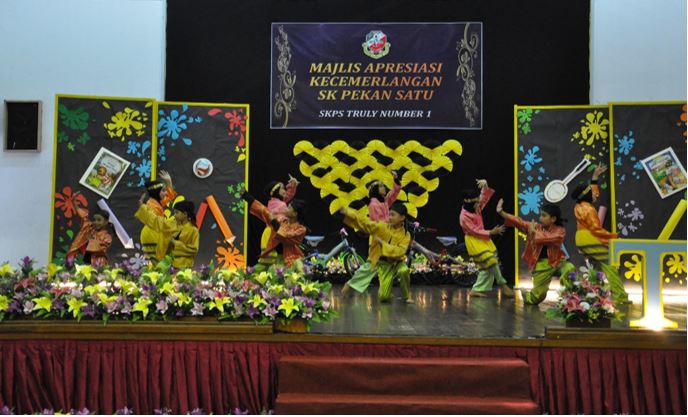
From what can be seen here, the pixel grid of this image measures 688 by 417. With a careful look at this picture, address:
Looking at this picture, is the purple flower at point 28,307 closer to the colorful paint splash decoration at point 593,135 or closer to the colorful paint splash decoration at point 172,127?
the colorful paint splash decoration at point 172,127

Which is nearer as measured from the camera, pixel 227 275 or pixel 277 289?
pixel 277 289

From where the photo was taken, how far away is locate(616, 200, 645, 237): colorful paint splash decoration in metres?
7.33

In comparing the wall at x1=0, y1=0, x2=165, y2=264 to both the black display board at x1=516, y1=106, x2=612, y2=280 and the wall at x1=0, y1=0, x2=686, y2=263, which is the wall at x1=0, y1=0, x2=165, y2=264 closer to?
the wall at x1=0, y1=0, x2=686, y2=263

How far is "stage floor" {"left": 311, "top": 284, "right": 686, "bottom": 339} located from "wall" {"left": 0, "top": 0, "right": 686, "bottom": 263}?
116 inches

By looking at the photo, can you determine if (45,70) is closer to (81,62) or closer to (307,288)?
(81,62)

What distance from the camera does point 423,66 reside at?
8.31 m

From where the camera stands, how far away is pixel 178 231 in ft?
20.6

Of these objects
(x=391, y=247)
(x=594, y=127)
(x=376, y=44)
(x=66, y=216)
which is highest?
(x=376, y=44)

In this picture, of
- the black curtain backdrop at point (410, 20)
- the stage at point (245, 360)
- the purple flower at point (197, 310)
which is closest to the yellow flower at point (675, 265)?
the black curtain backdrop at point (410, 20)

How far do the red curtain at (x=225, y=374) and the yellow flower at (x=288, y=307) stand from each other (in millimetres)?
227

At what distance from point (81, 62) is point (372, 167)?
4.08 m

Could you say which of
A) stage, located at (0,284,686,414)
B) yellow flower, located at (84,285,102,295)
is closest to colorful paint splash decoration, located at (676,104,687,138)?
stage, located at (0,284,686,414)

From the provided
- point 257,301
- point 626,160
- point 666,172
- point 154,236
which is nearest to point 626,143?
point 626,160

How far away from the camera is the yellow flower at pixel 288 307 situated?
12.6 ft
